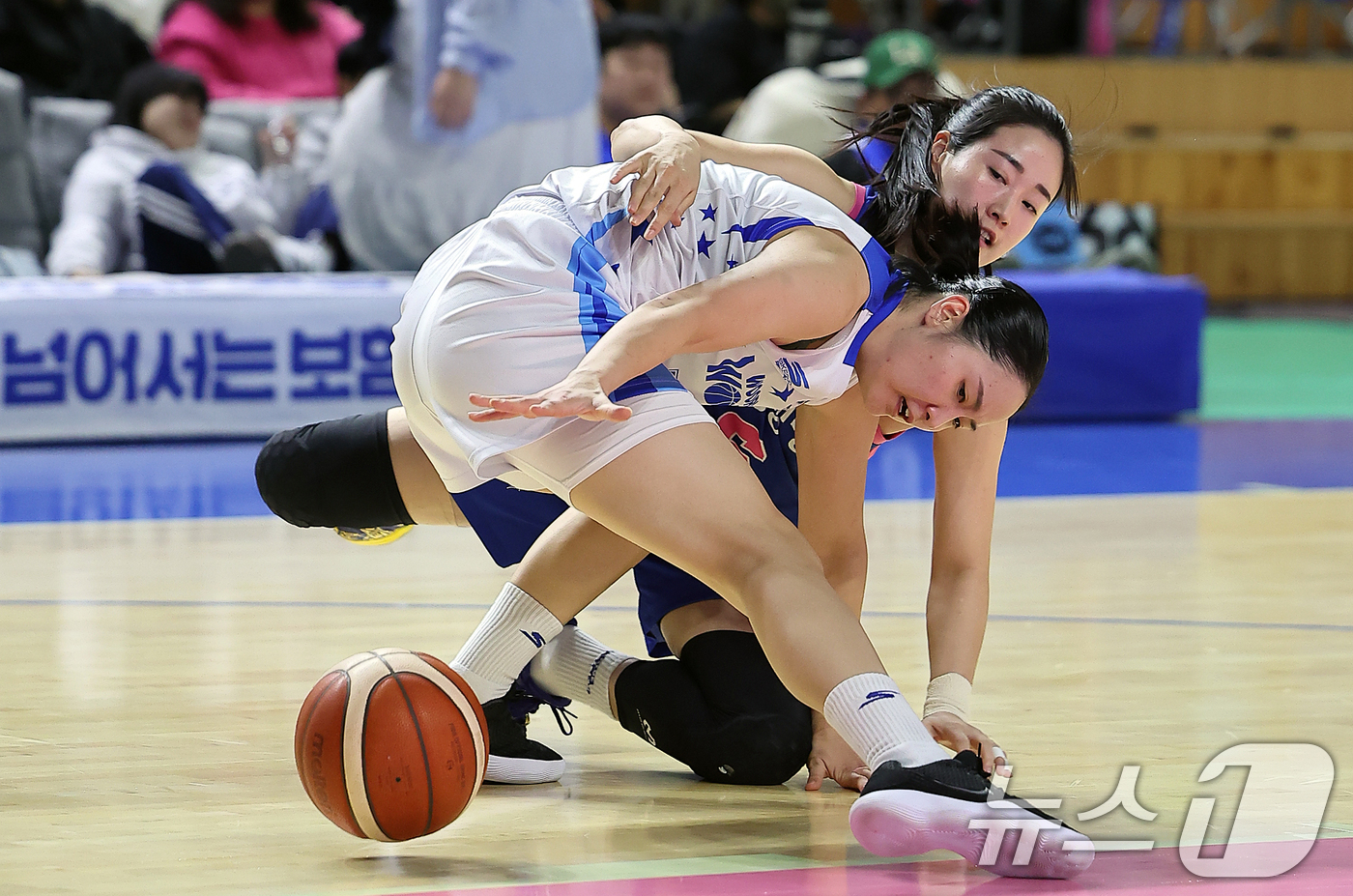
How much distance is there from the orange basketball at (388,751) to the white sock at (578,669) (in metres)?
0.41

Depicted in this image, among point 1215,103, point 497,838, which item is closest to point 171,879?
point 497,838

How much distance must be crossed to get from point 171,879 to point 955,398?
95 cm

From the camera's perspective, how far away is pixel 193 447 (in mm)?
5203

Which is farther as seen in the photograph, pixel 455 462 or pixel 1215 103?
pixel 1215 103

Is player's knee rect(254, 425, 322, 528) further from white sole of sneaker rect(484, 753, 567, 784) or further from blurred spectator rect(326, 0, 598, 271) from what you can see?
blurred spectator rect(326, 0, 598, 271)

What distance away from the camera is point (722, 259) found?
6.79ft

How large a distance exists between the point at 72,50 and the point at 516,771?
5517mm

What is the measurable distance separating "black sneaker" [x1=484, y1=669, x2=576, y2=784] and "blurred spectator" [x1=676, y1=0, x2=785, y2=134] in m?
5.61

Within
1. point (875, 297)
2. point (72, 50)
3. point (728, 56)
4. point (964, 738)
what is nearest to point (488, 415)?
point (875, 297)

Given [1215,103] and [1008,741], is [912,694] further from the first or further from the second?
[1215,103]

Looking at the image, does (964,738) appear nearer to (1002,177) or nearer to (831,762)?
(831,762)

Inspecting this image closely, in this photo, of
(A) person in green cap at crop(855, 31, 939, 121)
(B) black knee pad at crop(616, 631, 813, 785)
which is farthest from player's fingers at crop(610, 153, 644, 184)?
(A) person in green cap at crop(855, 31, 939, 121)

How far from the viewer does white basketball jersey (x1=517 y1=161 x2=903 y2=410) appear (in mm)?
2018

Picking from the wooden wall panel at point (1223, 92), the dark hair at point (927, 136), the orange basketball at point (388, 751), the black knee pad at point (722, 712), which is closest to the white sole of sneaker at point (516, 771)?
the black knee pad at point (722, 712)
